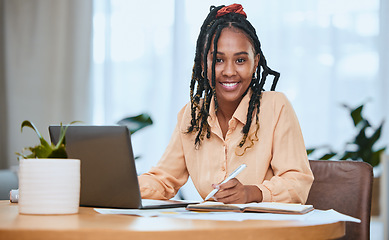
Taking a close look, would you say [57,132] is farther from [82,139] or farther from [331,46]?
[331,46]

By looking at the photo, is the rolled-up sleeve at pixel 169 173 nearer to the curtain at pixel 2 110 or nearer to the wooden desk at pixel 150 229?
the wooden desk at pixel 150 229

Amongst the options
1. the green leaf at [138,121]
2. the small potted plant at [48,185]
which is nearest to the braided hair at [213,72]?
the small potted plant at [48,185]

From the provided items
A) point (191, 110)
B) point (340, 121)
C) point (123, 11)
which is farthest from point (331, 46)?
point (191, 110)

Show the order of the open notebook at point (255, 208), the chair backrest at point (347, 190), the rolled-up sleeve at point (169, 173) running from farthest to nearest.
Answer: the rolled-up sleeve at point (169, 173) → the chair backrest at point (347, 190) → the open notebook at point (255, 208)

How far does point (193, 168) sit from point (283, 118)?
13.6 inches

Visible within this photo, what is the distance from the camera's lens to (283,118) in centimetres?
166

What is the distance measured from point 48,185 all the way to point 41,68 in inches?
118

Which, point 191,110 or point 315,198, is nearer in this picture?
point 315,198

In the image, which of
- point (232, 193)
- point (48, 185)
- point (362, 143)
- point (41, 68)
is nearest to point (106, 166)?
point (48, 185)

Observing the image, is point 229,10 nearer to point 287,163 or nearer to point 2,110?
point 287,163

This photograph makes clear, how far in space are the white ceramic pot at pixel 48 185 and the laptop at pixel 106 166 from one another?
0.46ft

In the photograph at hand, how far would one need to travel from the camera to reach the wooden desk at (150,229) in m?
0.84

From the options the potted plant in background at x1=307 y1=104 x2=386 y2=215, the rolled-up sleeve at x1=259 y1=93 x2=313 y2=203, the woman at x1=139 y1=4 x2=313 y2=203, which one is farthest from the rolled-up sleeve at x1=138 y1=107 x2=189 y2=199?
the potted plant in background at x1=307 y1=104 x2=386 y2=215

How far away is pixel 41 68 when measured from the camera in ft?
12.9
